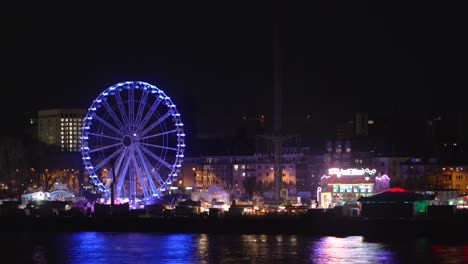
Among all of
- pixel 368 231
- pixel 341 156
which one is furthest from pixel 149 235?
pixel 341 156

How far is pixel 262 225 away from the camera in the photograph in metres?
74.6

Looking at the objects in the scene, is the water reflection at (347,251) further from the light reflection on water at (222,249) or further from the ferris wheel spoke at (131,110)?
the ferris wheel spoke at (131,110)

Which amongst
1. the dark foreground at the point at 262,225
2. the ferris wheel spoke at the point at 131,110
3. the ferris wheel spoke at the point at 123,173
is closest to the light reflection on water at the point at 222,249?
the dark foreground at the point at 262,225

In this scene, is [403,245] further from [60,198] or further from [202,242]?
[60,198]

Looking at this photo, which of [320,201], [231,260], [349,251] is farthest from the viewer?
[320,201]

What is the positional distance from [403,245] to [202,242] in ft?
43.2

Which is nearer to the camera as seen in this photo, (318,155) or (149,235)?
(149,235)

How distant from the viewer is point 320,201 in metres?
90.7

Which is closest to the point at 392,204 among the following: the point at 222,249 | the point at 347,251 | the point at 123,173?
the point at 347,251

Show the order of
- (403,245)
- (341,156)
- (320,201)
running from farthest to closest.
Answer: (341,156) → (320,201) → (403,245)

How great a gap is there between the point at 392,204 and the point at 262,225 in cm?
1003

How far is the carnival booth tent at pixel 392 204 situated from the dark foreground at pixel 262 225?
2.11 meters

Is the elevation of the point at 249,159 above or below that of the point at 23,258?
above

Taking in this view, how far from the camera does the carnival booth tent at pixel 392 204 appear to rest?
75688 mm
